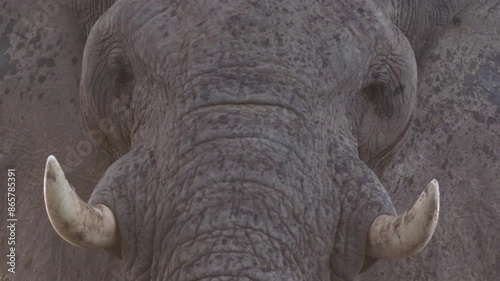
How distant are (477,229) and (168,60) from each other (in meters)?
1.10

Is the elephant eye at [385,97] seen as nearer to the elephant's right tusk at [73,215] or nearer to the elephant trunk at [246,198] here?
the elephant trunk at [246,198]

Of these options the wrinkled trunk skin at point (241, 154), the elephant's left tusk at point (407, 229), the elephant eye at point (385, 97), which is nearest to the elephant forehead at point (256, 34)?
the wrinkled trunk skin at point (241, 154)

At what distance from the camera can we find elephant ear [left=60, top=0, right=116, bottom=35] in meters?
3.65

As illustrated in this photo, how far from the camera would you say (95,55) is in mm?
→ 3377

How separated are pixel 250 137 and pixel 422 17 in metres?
0.99

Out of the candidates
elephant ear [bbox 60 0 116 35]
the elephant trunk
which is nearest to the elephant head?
the elephant trunk

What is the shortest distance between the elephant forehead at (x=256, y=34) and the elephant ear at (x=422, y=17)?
0.41 metres

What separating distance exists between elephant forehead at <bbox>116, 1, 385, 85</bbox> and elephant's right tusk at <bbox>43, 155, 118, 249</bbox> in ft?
1.31

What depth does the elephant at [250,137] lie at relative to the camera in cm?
291

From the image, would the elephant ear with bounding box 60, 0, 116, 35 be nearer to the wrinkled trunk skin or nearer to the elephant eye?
the wrinkled trunk skin

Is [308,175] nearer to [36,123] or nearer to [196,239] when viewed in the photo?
[196,239]

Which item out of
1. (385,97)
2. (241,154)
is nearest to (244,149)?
(241,154)

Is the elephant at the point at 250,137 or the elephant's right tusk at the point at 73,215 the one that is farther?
the elephant at the point at 250,137

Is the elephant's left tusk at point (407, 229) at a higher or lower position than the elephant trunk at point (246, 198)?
lower
